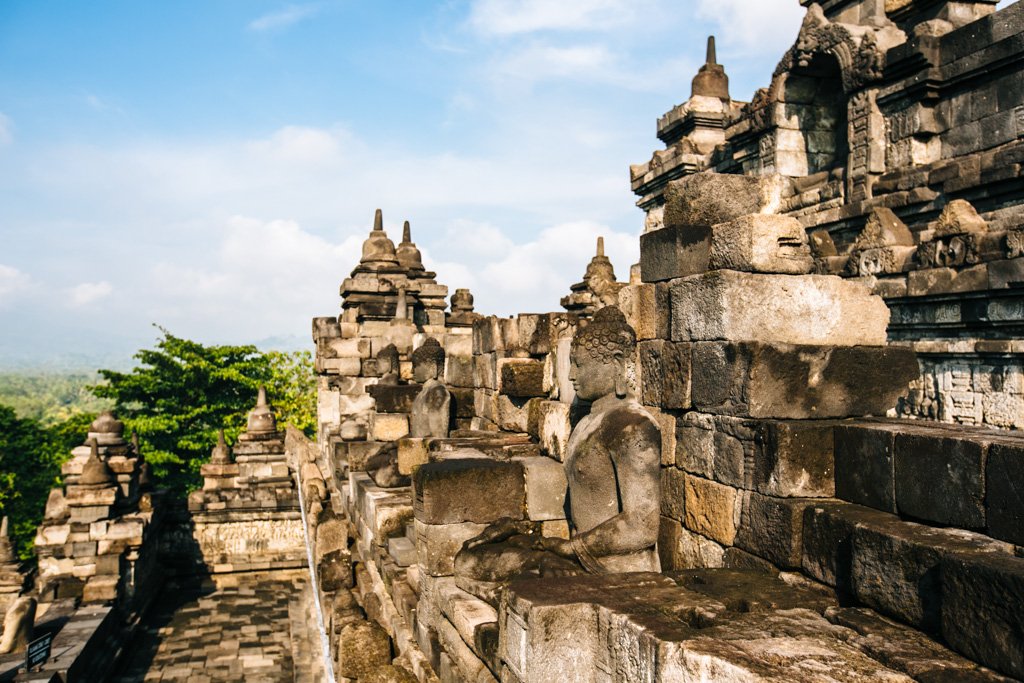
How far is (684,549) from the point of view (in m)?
4.25

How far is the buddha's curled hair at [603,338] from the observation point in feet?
13.7

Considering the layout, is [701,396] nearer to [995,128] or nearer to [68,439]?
[995,128]

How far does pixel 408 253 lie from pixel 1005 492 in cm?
1364

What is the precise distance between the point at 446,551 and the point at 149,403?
25.6 metres

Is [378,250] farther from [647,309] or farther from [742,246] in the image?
[742,246]

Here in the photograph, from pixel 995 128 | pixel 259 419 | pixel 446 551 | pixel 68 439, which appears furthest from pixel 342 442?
pixel 68 439

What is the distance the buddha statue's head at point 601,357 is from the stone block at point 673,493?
54cm

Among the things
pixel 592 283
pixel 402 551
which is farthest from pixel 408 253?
pixel 402 551

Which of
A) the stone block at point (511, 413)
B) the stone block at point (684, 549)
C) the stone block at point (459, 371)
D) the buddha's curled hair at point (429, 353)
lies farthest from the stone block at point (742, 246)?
the stone block at point (459, 371)

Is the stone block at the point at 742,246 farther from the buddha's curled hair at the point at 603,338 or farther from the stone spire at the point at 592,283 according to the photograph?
the stone spire at the point at 592,283

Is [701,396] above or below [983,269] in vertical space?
below

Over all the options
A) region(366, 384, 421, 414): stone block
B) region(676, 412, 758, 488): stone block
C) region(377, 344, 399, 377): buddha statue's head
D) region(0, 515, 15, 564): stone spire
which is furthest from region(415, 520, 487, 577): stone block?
region(0, 515, 15, 564): stone spire

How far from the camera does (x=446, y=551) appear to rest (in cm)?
477

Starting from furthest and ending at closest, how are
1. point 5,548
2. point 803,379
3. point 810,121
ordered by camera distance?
point 810,121
point 5,548
point 803,379
